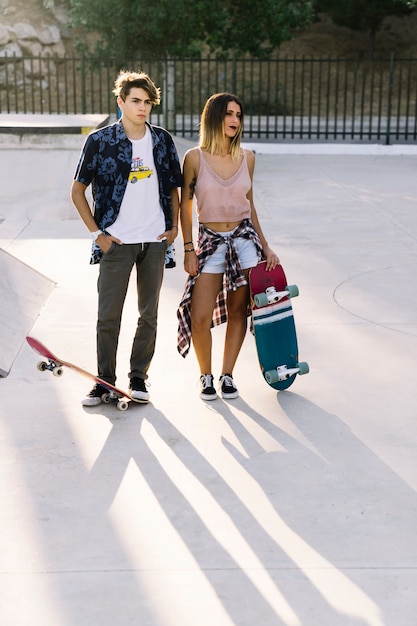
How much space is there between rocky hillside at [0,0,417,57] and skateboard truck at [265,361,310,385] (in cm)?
2611

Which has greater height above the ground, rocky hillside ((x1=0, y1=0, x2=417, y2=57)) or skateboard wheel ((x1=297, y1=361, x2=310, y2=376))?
rocky hillside ((x1=0, y1=0, x2=417, y2=57))

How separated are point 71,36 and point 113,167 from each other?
31656mm

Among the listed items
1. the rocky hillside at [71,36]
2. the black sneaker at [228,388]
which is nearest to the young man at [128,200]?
the black sneaker at [228,388]

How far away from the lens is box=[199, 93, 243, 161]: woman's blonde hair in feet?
16.0

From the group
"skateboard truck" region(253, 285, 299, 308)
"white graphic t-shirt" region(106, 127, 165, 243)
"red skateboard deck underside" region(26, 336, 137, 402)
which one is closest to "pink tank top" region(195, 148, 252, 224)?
"white graphic t-shirt" region(106, 127, 165, 243)

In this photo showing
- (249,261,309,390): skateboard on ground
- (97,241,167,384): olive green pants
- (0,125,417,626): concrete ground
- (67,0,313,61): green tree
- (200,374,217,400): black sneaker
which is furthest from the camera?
(67,0,313,61): green tree

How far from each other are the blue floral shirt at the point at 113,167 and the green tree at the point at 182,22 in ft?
62.1

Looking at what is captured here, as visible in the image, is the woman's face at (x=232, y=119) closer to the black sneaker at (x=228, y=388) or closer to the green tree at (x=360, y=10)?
the black sneaker at (x=228, y=388)

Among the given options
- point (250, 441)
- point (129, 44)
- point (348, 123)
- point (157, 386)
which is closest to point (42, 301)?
point (157, 386)

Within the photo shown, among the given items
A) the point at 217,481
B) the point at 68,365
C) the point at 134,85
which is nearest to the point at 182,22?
the point at 134,85

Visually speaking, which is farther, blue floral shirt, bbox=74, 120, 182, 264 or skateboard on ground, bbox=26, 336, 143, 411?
skateboard on ground, bbox=26, 336, 143, 411

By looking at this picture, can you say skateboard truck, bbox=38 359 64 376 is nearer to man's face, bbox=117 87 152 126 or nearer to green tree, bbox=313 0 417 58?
man's face, bbox=117 87 152 126

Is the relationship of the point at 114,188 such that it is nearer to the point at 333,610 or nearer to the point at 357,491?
the point at 357,491

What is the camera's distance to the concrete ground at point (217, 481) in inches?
127
